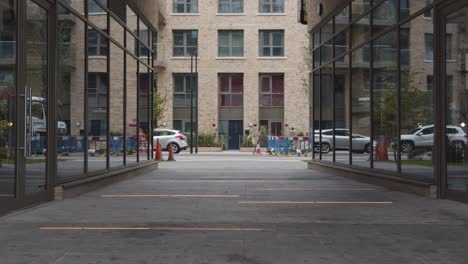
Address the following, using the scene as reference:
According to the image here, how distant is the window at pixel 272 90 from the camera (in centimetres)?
4931

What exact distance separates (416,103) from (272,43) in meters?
37.6

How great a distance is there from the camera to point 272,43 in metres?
49.4

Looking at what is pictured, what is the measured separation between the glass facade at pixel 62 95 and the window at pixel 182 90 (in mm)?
31403

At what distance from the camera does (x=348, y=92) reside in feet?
55.9

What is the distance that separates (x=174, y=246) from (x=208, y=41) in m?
43.1

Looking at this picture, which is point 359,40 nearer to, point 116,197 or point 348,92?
point 348,92

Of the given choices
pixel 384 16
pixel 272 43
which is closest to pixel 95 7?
pixel 384 16

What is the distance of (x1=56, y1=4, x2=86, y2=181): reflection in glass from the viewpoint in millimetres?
11133

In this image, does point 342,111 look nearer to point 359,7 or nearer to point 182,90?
point 359,7

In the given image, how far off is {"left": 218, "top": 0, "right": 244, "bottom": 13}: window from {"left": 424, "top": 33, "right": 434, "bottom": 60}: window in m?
38.5

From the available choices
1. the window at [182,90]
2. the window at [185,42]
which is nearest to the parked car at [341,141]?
the window at [182,90]

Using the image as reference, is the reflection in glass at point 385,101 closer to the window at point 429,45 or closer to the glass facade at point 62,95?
the window at point 429,45

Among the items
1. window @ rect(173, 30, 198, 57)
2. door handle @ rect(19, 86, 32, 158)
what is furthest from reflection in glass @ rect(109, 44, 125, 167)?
window @ rect(173, 30, 198, 57)

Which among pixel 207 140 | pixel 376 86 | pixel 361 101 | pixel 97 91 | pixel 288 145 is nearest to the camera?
pixel 97 91
